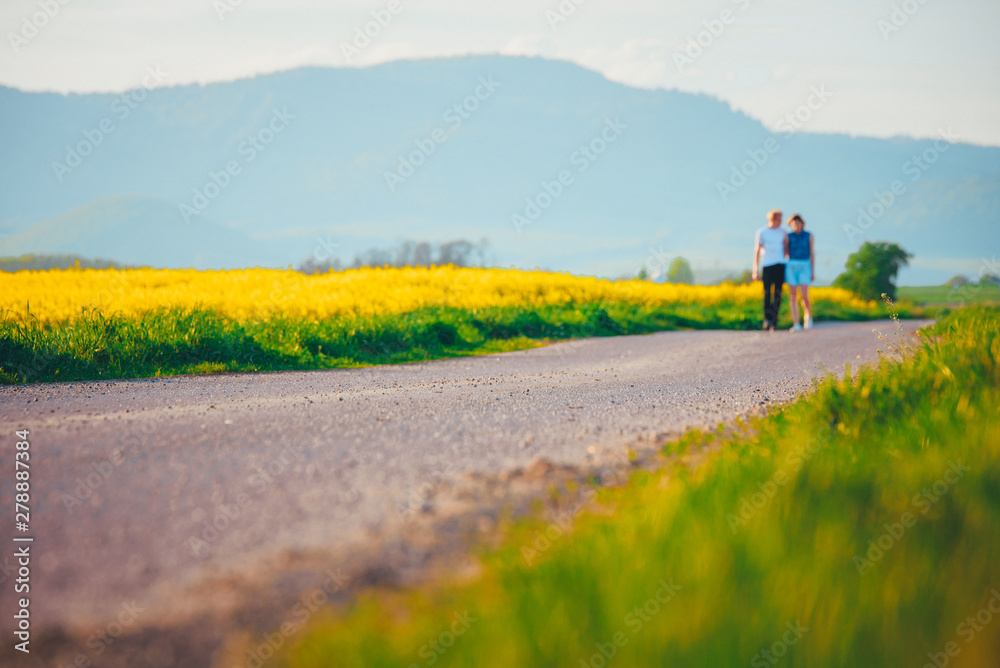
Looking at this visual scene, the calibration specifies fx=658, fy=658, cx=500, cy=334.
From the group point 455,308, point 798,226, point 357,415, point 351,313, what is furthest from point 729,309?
point 357,415

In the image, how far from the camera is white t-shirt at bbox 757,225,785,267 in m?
14.0

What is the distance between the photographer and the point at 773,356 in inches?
365

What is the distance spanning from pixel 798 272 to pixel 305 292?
10.9 m

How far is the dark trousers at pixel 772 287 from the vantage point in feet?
46.9

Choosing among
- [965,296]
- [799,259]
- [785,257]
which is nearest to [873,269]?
[965,296]

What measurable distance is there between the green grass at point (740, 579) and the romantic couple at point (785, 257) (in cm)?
1145

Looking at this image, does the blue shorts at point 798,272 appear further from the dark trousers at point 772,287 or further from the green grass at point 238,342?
the green grass at point 238,342

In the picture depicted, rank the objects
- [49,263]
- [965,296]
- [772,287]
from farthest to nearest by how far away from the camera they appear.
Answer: [49,263], [965,296], [772,287]

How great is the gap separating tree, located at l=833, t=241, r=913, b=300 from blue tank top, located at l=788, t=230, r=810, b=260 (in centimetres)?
1927

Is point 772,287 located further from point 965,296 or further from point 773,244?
point 965,296

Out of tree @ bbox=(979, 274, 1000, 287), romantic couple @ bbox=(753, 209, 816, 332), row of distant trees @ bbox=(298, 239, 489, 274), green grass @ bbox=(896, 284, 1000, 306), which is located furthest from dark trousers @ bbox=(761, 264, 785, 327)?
row of distant trees @ bbox=(298, 239, 489, 274)

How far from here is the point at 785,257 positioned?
14.2 metres

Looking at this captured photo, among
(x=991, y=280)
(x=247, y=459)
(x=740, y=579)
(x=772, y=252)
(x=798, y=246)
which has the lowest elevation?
(x=740, y=579)

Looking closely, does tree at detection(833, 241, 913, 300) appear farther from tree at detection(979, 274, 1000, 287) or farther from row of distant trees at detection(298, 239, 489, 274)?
row of distant trees at detection(298, 239, 489, 274)
